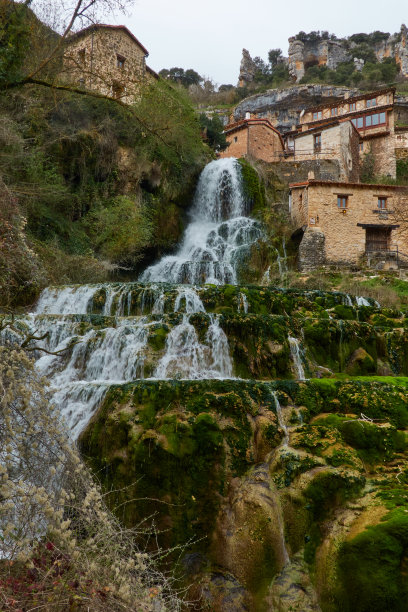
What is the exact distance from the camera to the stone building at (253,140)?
2856cm

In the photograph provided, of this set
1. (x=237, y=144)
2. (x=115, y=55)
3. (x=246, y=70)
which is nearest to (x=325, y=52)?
(x=246, y=70)

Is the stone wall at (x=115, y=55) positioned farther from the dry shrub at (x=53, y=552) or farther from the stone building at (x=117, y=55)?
the dry shrub at (x=53, y=552)

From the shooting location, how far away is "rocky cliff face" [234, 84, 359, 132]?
4925cm

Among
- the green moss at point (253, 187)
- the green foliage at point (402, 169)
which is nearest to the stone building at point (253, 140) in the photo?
the green moss at point (253, 187)

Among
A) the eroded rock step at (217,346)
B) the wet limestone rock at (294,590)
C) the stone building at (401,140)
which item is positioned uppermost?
the stone building at (401,140)

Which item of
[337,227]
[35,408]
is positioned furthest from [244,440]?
[337,227]

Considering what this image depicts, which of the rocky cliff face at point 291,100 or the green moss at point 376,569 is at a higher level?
the rocky cliff face at point 291,100

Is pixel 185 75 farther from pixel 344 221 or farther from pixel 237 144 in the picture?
pixel 344 221

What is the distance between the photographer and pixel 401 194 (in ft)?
74.6

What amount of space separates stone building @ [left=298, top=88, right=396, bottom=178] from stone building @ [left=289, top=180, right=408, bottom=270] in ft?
40.5

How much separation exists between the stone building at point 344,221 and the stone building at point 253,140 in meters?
7.89

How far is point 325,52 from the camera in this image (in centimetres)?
6231

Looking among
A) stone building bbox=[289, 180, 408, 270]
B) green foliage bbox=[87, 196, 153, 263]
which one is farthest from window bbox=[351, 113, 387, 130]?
green foliage bbox=[87, 196, 153, 263]

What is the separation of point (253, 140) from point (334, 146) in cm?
594
